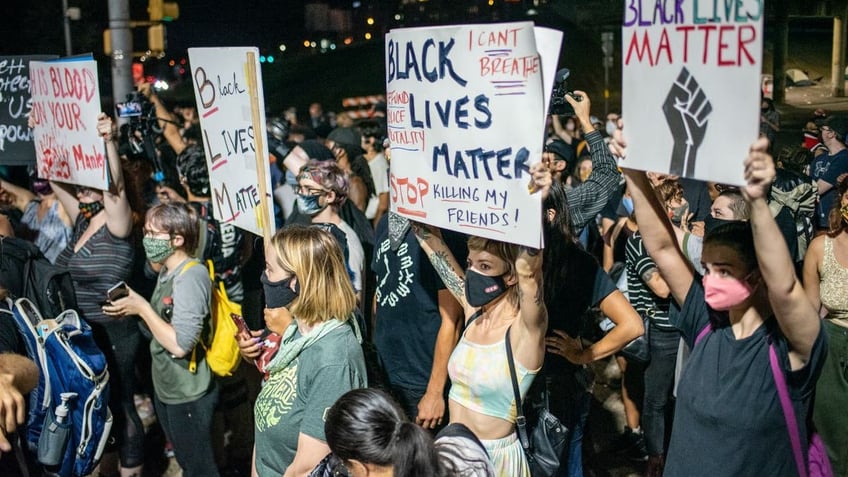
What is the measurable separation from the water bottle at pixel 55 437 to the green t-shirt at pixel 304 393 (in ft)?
4.46

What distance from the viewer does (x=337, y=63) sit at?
101 feet

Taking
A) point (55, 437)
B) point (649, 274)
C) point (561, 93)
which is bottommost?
point (55, 437)

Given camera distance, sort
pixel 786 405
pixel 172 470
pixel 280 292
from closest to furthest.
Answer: pixel 786 405, pixel 280 292, pixel 172 470

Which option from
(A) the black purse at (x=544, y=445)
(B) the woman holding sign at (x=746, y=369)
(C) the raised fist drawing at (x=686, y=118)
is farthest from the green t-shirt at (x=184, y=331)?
(C) the raised fist drawing at (x=686, y=118)

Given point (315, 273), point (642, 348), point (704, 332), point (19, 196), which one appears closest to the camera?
point (704, 332)

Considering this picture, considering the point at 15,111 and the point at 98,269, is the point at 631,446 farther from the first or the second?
the point at 15,111

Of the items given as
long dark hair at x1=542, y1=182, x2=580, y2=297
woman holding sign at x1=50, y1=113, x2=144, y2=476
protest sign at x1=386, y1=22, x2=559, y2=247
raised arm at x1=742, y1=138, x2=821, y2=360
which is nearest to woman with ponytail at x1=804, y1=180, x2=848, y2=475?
long dark hair at x1=542, y1=182, x2=580, y2=297

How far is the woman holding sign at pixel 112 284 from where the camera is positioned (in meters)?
5.80

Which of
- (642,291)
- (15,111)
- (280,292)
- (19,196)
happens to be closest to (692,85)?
(280,292)

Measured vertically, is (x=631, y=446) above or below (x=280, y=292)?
below

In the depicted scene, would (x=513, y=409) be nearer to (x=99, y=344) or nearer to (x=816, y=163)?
(x=99, y=344)

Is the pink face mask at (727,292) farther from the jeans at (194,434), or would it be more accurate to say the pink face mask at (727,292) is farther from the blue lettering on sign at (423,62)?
the jeans at (194,434)

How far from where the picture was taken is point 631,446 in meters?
6.37

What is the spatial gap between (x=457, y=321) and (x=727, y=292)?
1.83 meters
